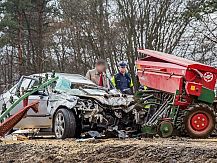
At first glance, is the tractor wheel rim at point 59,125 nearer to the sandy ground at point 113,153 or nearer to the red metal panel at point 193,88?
the sandy ground at point 113,153

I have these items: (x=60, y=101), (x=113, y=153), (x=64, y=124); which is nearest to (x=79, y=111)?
(x=64, y=124)

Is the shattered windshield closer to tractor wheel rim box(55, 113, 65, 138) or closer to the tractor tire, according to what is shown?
tractor wheel rim box(55, 113, 65, 138)

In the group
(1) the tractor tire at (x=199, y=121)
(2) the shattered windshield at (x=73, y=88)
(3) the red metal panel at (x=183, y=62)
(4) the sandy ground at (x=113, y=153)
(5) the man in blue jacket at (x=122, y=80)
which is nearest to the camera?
(4) the sandy ground at (x=113, y=153)

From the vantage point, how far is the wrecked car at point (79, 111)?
1055 centimetres

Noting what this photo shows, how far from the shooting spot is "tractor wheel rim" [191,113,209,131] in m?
10.2

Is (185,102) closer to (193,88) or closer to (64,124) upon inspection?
(193,88)

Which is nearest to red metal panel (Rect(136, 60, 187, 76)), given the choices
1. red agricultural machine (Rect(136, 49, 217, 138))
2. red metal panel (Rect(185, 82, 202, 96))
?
red agricultural machine (Rect(136, 49, 217, 138))

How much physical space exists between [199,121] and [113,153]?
3.33 meters

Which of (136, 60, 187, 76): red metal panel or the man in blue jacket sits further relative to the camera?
the man in blue jacket

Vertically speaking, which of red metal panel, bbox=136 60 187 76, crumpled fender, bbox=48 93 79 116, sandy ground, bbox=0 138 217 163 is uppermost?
red metal panel, bbox=136 60 187 76

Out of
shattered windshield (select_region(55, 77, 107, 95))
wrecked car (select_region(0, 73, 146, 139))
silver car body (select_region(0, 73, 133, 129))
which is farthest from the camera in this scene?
shattered windshield (select_region(55, 77, 107, 95))

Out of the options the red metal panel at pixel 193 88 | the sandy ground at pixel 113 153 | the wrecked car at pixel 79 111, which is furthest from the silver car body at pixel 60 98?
the sandy ground at pixel 113 153

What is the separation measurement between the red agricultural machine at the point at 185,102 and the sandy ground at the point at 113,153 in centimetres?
243

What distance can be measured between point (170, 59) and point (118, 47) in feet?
69.5
